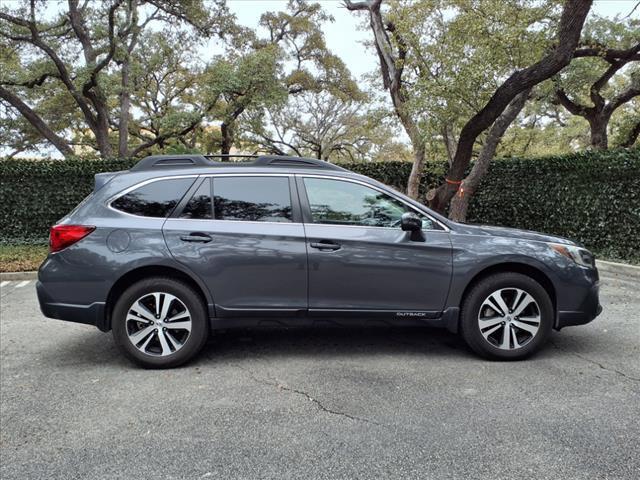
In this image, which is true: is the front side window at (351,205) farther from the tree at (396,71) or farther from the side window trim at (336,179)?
the tree at (396,71)

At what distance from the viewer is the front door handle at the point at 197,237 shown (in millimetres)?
3742

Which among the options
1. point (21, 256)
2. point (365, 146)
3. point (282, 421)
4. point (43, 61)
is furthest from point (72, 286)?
point (365, 146)

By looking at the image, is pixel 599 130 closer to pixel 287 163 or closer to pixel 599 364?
pixel 599 364

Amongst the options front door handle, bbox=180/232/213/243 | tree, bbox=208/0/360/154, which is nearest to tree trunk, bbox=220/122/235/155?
tree, bbox=208/0/360/154

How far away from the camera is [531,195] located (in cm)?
1033

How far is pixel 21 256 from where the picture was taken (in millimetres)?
9406

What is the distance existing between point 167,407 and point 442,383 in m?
1.98

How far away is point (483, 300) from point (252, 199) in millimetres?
2118

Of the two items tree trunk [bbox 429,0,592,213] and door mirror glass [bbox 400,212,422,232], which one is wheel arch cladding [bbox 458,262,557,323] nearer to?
door mirror glass [bbox 400,212,422,232]

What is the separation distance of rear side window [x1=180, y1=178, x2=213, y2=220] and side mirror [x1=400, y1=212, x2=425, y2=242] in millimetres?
1611

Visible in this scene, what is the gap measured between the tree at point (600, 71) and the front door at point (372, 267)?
35.6 ft

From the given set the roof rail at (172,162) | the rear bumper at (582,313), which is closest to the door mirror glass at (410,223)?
the rear bumper at (582,313)

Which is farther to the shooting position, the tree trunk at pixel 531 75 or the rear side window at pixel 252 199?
the tree trunk at pixel 531 75

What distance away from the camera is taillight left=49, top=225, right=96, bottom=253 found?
12.2ft
